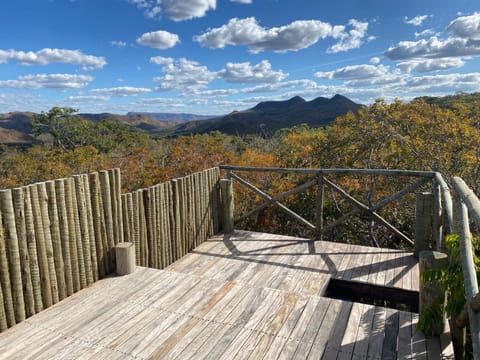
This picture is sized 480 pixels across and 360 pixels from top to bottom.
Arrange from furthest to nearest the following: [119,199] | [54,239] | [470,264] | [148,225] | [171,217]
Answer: [171,217] → [148,225] → [119,199] → [54,239] → [470,264]

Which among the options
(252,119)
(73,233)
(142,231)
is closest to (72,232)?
(73,233)

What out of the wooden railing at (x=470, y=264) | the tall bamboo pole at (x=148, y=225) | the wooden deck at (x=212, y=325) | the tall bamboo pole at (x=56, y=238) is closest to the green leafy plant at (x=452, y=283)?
the wooden railing at (x=470, y=264)

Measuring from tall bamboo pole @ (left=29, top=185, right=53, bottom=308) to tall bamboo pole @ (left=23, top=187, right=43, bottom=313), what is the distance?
0.03 metres

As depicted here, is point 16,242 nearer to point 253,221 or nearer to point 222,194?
point 222,194

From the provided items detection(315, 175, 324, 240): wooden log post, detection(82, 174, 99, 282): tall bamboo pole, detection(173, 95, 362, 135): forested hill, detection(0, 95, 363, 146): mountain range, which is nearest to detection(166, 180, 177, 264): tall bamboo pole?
detection(82, 174, 99, 282): tall bamboo pole

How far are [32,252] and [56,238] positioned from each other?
240mm

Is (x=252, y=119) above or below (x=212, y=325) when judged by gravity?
above

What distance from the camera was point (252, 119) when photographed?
9556 centimetres

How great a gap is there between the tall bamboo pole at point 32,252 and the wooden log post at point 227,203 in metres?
3.18

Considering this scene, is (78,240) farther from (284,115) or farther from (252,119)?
(284,115)

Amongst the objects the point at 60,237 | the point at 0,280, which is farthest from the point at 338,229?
the point at 0,280

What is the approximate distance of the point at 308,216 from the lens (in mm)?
8078

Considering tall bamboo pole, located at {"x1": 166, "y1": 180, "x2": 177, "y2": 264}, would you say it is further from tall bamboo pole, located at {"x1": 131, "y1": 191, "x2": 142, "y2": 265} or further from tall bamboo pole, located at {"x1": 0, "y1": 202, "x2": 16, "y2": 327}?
tall bamboo pole, located at {"x1": 0, "y1": 202, "x2": 16, "y2": 327}

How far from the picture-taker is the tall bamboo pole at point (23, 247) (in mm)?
2676
